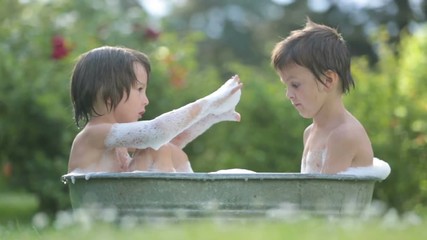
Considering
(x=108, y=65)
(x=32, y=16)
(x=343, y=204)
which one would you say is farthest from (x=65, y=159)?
(x=343, y=204)

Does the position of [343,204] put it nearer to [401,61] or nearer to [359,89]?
[359,89]

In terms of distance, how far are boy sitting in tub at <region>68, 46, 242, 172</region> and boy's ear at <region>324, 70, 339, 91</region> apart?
0.41 metres

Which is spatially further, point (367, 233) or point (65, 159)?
point (65, 159)

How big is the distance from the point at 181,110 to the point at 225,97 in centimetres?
29

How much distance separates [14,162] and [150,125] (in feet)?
17.1

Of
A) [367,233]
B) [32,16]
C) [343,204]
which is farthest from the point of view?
[32,16]

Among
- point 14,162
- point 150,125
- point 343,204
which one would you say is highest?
point 150,125

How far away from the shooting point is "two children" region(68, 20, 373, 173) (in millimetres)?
3641

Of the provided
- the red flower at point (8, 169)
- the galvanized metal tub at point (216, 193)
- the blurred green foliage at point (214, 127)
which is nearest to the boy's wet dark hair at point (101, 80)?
the galvanized metal tub at point (216, 193)

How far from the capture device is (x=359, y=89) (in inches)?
332

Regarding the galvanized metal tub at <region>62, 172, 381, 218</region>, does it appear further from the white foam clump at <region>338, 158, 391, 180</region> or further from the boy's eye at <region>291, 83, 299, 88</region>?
the boy's eye at <region>291, 83, 299, 88</region>

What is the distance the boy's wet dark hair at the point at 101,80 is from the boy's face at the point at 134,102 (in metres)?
0.03

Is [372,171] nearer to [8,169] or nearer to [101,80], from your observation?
[101,80]

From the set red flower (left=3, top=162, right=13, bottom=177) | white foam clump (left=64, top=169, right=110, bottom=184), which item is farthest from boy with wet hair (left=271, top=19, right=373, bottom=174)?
red flower (left=3, top=162, right=13, bottom=177)
